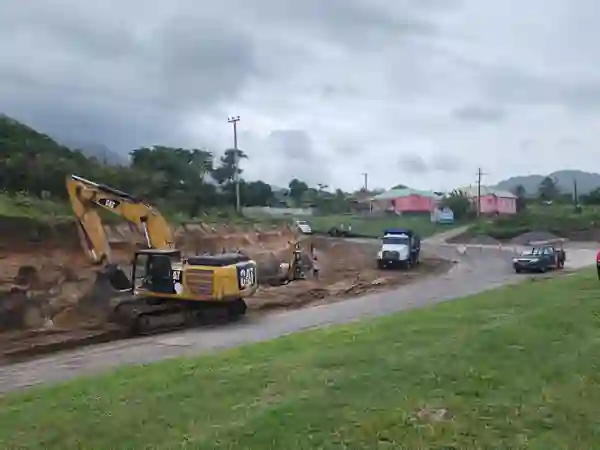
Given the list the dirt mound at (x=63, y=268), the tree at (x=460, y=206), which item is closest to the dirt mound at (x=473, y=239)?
the tree at (x=460, y=206)

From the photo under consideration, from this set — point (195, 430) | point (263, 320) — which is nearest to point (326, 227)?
point (263, 320)

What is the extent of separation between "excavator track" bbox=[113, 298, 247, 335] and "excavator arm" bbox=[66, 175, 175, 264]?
2.50 meters

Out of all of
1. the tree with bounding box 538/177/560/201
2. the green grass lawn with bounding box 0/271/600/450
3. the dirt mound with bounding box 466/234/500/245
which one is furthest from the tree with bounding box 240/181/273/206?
the green grass lawn with bounding box 0/271/600/450

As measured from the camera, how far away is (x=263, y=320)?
78.5 feet

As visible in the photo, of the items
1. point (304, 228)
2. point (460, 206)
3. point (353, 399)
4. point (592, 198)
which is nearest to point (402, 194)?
point (460, 206)

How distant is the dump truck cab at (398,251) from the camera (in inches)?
1769

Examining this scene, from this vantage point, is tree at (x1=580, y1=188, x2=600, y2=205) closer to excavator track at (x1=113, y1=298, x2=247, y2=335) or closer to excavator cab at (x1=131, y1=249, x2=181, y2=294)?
excavator track at (x1=113, y1=298, x2=247, y2=335)

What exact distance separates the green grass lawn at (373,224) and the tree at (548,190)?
33889mm

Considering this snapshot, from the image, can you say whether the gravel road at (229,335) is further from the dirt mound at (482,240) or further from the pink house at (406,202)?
the pink house at (406,202)

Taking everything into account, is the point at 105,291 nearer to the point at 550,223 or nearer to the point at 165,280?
the point at 165,280

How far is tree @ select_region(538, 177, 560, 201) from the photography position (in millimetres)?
120875

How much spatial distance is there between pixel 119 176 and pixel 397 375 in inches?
1723

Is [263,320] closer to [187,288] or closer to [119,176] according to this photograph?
[187,288]

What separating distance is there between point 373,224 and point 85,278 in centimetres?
5765
